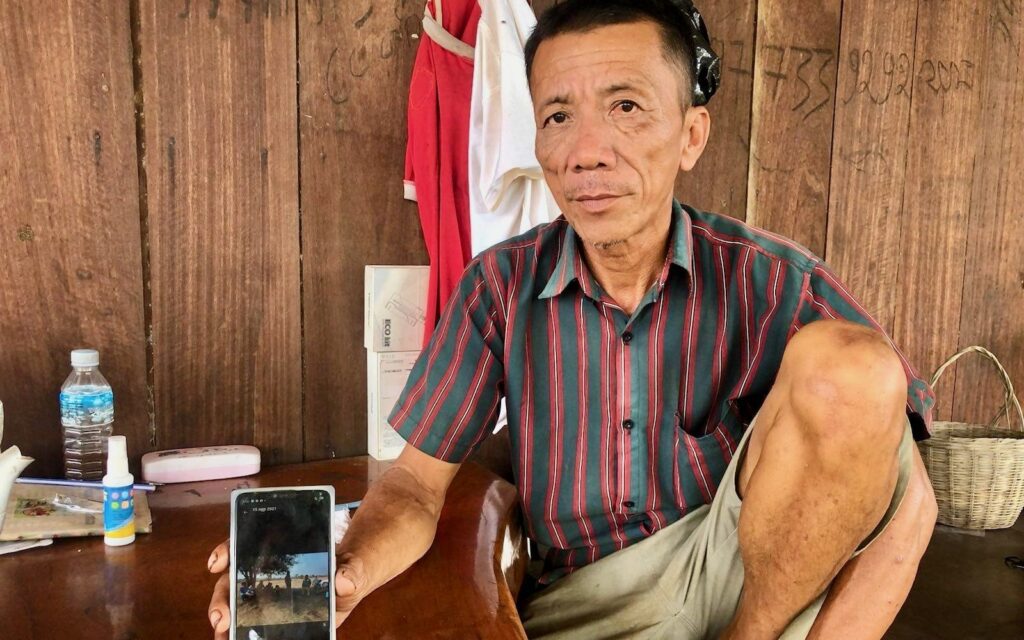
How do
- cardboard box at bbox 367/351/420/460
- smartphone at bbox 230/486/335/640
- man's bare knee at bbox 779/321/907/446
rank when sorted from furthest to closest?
cardboard box at bbox 367/351/420/460 → man's bare knee at bbox 779/321/907/446 → smartphone at bbox 230/486/335/640

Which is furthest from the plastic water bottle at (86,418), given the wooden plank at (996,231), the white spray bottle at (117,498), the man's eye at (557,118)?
the wooden plank at (996,231)

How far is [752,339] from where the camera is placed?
1157 millimetres

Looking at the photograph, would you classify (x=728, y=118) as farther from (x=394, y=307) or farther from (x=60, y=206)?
(x=60, y=206)

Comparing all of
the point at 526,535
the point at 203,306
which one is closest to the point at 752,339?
the point at 526,535

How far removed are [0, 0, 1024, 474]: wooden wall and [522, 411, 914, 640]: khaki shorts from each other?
69 cm

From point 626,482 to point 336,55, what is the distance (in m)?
1.07

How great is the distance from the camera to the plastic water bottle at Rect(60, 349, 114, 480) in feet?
4.09

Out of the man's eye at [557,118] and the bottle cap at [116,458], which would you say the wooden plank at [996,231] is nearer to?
the man's eye at [557,118]

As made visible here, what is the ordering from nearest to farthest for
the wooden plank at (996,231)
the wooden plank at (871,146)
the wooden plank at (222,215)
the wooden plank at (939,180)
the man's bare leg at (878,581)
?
the man's bare leg at (878,581)
the wooden plank at (222,215)
the wooden plank at (871,146)
the wooden plank at (939,180)
the wooden plank at (996,231)

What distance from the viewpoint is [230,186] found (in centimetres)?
142

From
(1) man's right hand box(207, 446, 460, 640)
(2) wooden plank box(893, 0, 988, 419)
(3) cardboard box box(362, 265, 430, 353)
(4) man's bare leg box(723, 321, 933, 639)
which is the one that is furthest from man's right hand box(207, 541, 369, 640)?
(2) wooden plank box(893, 0, 988, 419)

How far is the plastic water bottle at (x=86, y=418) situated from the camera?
1246 millimetres

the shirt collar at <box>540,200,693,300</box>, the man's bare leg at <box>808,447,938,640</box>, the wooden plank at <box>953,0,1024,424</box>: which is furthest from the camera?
the wooden plank at <box>953,0,1024,424</box>

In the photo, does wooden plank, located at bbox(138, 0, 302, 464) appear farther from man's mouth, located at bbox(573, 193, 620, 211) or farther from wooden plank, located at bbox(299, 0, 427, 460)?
man's mouth, located at bbox(573, 193, 620, 211)
